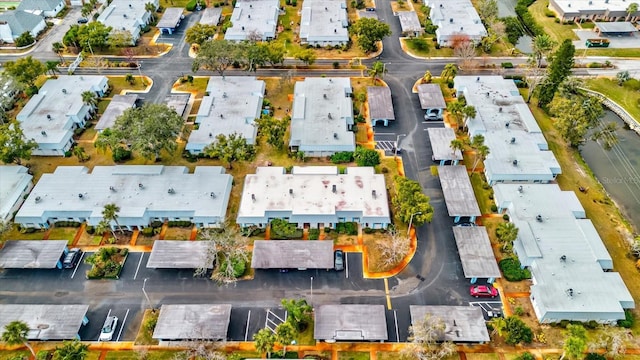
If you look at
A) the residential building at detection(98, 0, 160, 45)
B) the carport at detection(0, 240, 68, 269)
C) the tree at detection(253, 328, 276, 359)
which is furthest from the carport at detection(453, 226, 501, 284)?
the residential building at detection(98, 0, 160, 45)

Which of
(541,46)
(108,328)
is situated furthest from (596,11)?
(108,328)

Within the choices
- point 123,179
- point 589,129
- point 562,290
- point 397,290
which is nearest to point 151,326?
point 123,179

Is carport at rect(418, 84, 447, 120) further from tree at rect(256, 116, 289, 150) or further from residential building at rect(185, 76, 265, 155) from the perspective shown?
residential building at rect(185, 76, 265, 155)

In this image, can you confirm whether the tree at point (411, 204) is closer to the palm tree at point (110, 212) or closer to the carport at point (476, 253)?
the carport at point (476, 253)

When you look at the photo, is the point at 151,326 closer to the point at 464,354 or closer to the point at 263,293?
the point at 263,293

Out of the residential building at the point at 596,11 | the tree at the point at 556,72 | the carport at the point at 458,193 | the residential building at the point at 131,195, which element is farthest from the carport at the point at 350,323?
the residential building at the point at 596,11
